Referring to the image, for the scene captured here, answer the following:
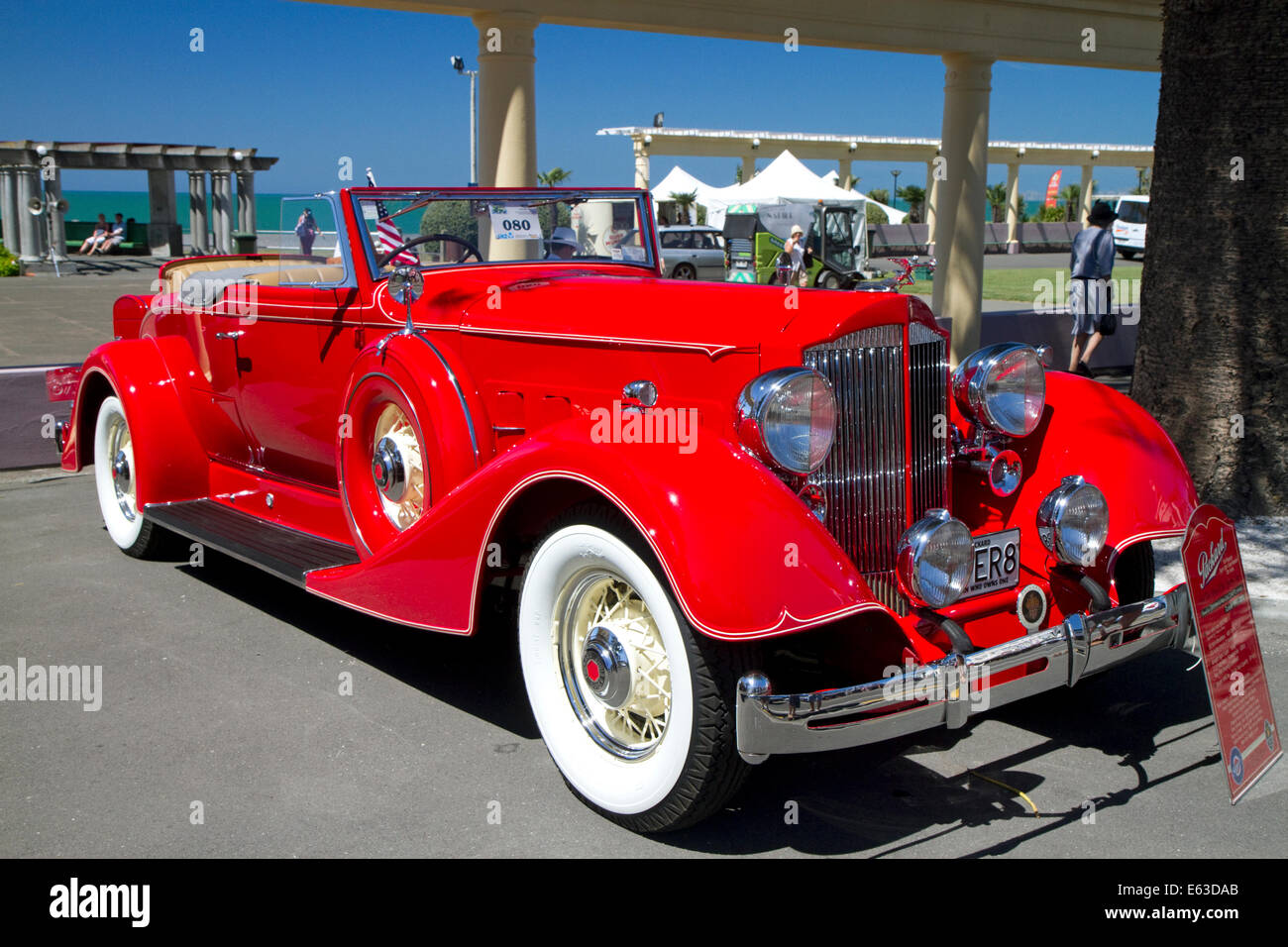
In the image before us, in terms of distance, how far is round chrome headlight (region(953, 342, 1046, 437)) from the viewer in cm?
351

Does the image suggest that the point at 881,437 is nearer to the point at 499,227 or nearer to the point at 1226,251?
the point at 499,227

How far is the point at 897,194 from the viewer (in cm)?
6228

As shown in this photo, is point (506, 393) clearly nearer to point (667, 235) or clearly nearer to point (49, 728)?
point (49, 728)

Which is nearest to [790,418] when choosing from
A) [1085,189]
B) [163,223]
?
[163,223]

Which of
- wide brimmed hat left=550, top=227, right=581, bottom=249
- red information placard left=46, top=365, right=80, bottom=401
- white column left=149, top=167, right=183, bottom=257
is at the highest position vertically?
white column left=149, top=167, right=183, bottom=257

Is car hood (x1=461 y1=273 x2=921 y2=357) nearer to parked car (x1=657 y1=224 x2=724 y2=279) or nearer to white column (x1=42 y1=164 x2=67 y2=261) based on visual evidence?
parked car (x1=657 y1=224 x2=724 y2=279)

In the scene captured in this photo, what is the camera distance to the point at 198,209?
28078mm

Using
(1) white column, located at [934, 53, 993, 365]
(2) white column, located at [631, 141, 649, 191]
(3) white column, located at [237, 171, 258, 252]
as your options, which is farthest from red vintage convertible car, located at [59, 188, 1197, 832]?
(2) white column, located at [631, 141, 649, 191]

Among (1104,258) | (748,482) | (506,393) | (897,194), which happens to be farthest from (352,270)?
(897,194)

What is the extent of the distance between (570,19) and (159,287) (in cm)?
506

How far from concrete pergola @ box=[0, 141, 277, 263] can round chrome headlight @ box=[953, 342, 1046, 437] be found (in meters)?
25.5

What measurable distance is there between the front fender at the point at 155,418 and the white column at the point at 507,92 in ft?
13.1

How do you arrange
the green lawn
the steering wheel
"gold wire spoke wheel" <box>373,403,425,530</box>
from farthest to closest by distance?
the green lawn < the steering wheel < "gold wire spoke wheel" <box>373,403,425,530</box>

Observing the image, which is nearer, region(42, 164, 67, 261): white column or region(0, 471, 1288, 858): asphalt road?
region(0, 471, 1288, 858): asphalt road
